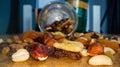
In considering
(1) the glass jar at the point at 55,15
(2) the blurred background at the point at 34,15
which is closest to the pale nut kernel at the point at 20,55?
(1) the glass jar at the point at 55,15

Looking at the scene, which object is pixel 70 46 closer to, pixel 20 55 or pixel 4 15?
pixel 20 55

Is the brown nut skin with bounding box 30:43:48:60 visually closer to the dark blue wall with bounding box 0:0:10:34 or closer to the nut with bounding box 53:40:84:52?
the nut with bounding box 53:40:84:52

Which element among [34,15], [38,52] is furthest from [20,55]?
[34,15]

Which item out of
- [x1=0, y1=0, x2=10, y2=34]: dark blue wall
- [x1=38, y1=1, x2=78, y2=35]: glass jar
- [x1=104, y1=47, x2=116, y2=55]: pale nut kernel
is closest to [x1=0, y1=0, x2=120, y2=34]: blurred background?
[x1=0, y1=0, x2=10, y2=34]: dark blue wall

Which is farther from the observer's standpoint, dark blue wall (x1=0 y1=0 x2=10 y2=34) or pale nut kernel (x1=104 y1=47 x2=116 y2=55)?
dark blue wall (x1=0 y1=0 x2=10 y2=34)

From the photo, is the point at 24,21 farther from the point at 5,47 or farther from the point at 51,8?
the point at 5,47

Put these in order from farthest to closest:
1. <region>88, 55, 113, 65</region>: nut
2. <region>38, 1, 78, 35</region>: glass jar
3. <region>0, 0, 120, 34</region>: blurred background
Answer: <region>0, 0, 120, 34</region>: blurred background → <region>38, 1, 78, 35</region>: glass jar → <region>88, 55, 113, 65</region>: nut

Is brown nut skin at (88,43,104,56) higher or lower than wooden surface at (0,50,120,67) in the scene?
higher
